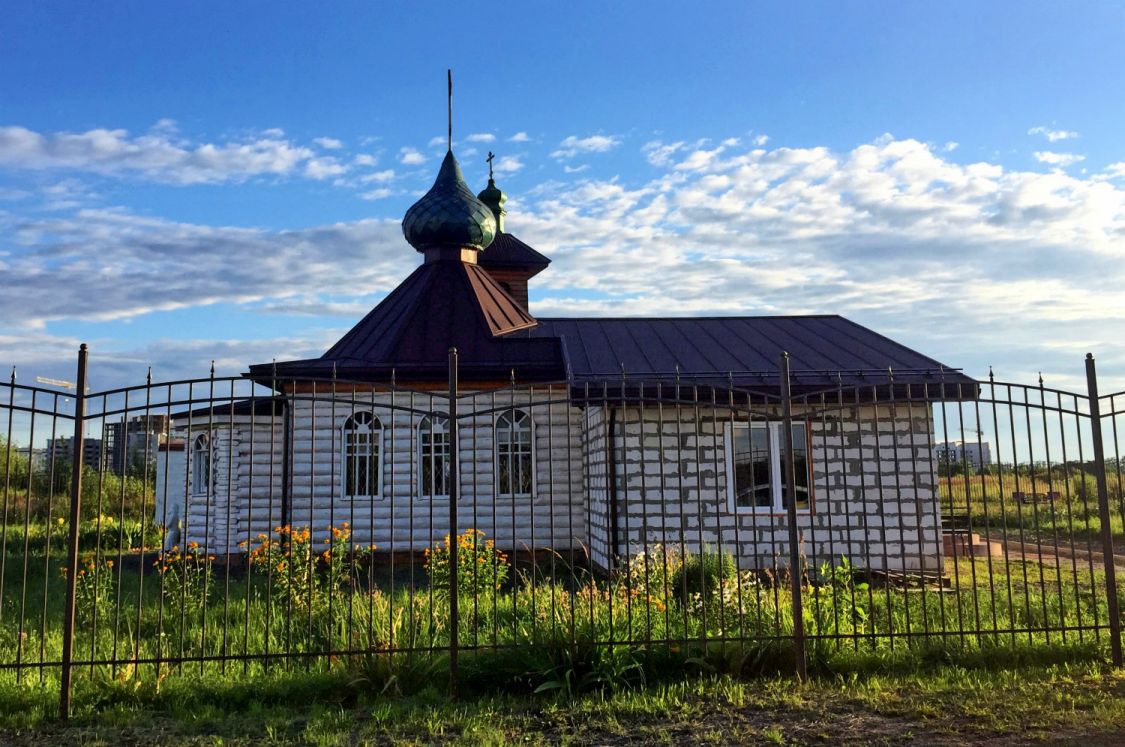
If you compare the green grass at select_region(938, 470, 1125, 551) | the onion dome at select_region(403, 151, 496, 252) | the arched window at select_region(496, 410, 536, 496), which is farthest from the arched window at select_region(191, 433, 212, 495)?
the green grass at select_region(938, 470, 1125, 551)

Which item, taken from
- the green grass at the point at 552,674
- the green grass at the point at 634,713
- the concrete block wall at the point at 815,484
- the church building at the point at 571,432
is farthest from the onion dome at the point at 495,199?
the green grass at the point at 634,713

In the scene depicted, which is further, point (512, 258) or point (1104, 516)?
point (512, 258)

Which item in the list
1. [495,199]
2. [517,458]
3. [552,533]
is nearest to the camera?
[552,533]

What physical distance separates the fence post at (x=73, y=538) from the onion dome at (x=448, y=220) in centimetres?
1132

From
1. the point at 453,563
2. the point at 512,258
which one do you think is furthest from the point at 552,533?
the point at 512,258

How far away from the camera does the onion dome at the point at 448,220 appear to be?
16.9 m

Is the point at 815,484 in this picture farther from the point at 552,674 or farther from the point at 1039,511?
the point at 1039,511

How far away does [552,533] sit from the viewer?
5.12m

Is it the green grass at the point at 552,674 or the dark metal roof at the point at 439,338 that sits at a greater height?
the dark metal roof at the point at 439,338

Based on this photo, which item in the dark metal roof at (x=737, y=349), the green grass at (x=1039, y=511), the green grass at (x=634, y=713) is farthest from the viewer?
the green grass at (x=1039, y=511)

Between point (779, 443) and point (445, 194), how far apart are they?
9.13 m

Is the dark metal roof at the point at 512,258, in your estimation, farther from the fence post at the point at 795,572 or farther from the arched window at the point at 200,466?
the fence post at the point at 795,572

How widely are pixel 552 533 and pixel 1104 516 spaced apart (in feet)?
14.7

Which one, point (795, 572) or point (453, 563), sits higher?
point (453, 563)
